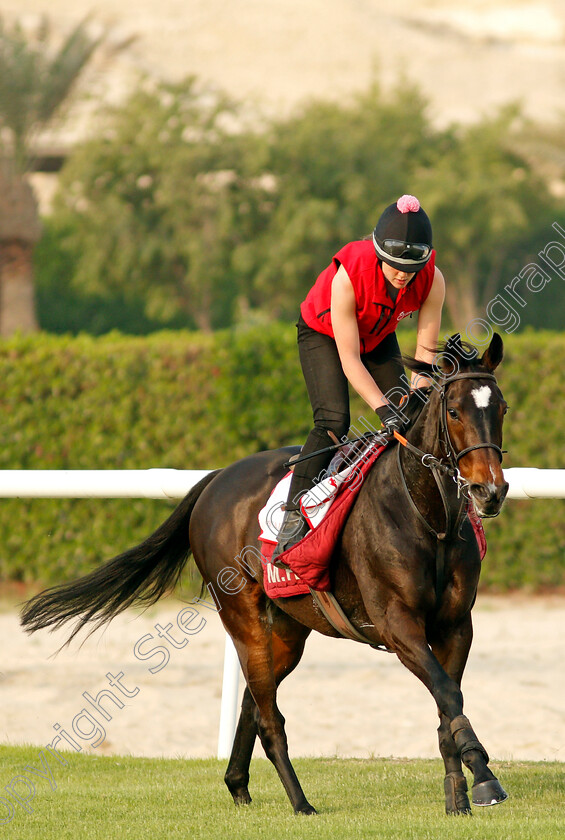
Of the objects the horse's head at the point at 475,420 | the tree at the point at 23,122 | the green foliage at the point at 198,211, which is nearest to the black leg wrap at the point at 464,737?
the horse's head at the point at 475,420

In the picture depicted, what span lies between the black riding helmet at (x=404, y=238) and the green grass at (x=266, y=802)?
1.98 m

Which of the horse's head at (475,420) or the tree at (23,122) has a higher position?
the horse's head at (475,420)

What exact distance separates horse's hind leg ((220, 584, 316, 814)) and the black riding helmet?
1564mm

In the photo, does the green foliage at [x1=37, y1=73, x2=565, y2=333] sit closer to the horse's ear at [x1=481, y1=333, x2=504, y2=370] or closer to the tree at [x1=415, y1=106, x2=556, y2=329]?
the tree at [x1=415, y1=106, x2=556, y2=329]

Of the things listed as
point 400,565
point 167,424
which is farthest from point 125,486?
point 167,424

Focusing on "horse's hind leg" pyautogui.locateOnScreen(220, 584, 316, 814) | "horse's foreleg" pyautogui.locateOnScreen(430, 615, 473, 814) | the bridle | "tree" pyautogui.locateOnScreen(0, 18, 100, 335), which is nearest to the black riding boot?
"horse's hind leg" pyautogui.locateOnScreen(220, 584, 316, 814)

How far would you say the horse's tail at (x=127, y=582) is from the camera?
16.4ft

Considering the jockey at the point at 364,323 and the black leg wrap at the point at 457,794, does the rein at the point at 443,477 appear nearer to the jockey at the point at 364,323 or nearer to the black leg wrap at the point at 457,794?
the jockey at the point at 364,323

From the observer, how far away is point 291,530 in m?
4.23

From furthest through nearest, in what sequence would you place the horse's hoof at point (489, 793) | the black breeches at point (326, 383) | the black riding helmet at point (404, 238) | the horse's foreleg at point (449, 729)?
the black breeches at point (326, 383)
the black riding helmet at point (404, 238)
the horse's foreleg at point (449, 729)
the horse's hoof at point (489, 793)

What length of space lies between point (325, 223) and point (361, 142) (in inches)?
172

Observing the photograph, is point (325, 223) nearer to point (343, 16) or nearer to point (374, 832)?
point (374, 832)

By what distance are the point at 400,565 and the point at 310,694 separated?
3.55m

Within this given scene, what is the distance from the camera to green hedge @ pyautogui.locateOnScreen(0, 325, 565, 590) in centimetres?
979
